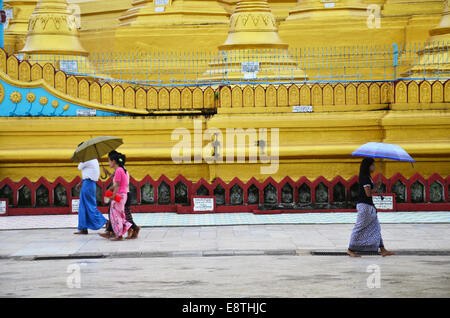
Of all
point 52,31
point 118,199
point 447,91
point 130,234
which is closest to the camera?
point 118,199

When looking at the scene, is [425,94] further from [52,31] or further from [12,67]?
[52,31]

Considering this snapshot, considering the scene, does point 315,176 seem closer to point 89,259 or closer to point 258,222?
point 258,222

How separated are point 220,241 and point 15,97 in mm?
6741

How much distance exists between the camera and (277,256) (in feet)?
38.2

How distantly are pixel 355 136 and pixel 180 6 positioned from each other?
6.85m

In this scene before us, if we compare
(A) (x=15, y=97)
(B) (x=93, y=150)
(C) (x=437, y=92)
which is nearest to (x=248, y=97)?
(C) (x=437, y=92)

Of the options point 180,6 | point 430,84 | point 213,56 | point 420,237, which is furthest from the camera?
point 180,6

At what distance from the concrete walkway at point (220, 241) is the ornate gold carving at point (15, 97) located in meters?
4.15

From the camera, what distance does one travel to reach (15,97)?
1786 centimetres

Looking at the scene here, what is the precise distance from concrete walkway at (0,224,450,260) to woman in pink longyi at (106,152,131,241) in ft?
0.76

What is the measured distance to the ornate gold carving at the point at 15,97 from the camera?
17.9 meters

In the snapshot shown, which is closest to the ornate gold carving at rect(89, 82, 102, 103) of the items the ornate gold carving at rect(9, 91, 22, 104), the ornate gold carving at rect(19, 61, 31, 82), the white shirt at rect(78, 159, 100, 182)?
the ornate gold carving at rect(19, 61, 31, 82)

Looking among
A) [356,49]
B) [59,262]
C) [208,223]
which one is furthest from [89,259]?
[356,49]

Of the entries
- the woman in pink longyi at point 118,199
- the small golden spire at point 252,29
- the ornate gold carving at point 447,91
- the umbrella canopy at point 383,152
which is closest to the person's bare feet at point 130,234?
the woman in pink longyi at point 118,199
